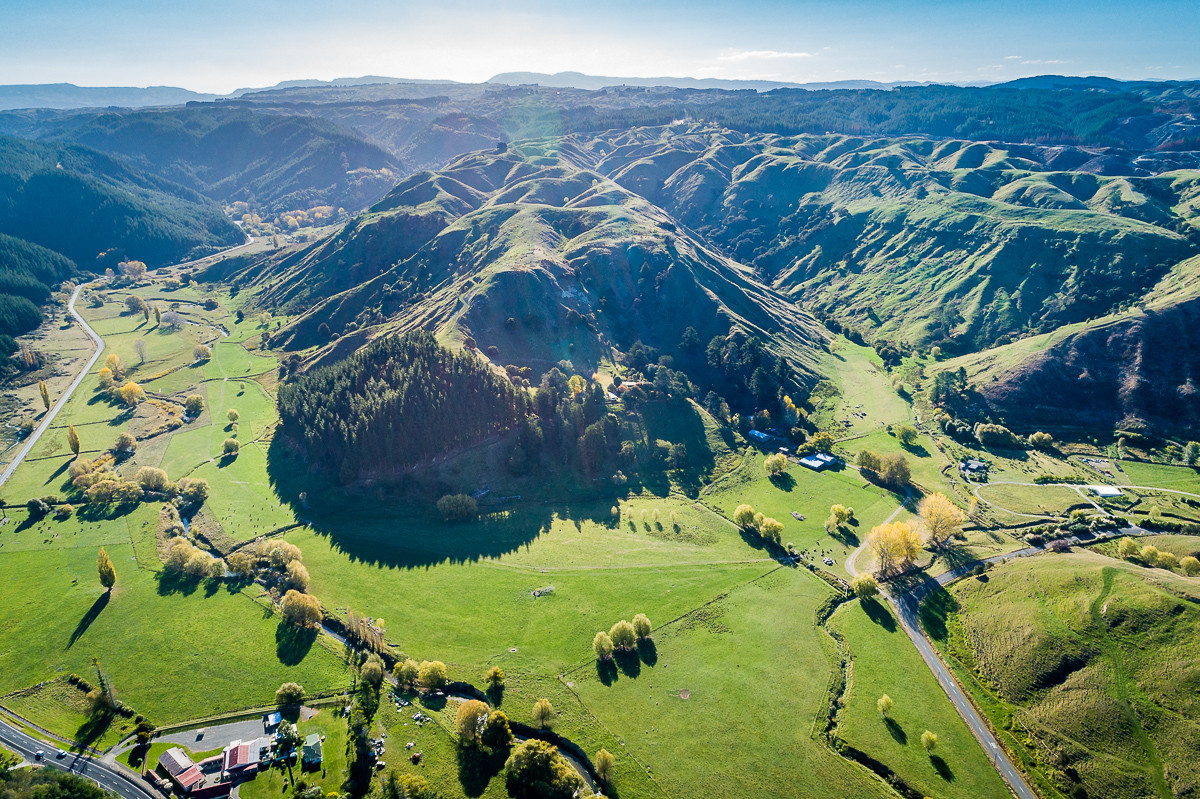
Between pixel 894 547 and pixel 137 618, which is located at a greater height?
pixel 894 547

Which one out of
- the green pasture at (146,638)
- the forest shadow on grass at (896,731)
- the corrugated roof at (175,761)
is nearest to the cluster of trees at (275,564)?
the green pasture at (146,638)

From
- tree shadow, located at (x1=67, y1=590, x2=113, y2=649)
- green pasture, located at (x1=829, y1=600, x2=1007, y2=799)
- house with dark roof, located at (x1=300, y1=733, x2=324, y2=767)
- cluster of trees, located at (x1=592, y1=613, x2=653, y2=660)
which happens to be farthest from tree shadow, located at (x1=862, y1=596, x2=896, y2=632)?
tree shadow, located at (x1=67, y1=590, x2=113, y2=649)

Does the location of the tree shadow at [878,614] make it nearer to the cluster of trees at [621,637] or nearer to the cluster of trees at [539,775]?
the cluster of trees at [621,637]

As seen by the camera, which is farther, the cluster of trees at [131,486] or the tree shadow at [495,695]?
the cluster of trees at [131,486]

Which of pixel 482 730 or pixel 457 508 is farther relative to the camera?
pixel 457 508

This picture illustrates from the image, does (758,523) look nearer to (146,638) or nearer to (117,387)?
(146,638)

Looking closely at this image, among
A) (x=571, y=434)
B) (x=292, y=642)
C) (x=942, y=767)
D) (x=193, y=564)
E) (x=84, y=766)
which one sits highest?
(x=571, y=434)

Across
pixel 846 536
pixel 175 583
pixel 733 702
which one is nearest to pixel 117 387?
pixel 175 583
